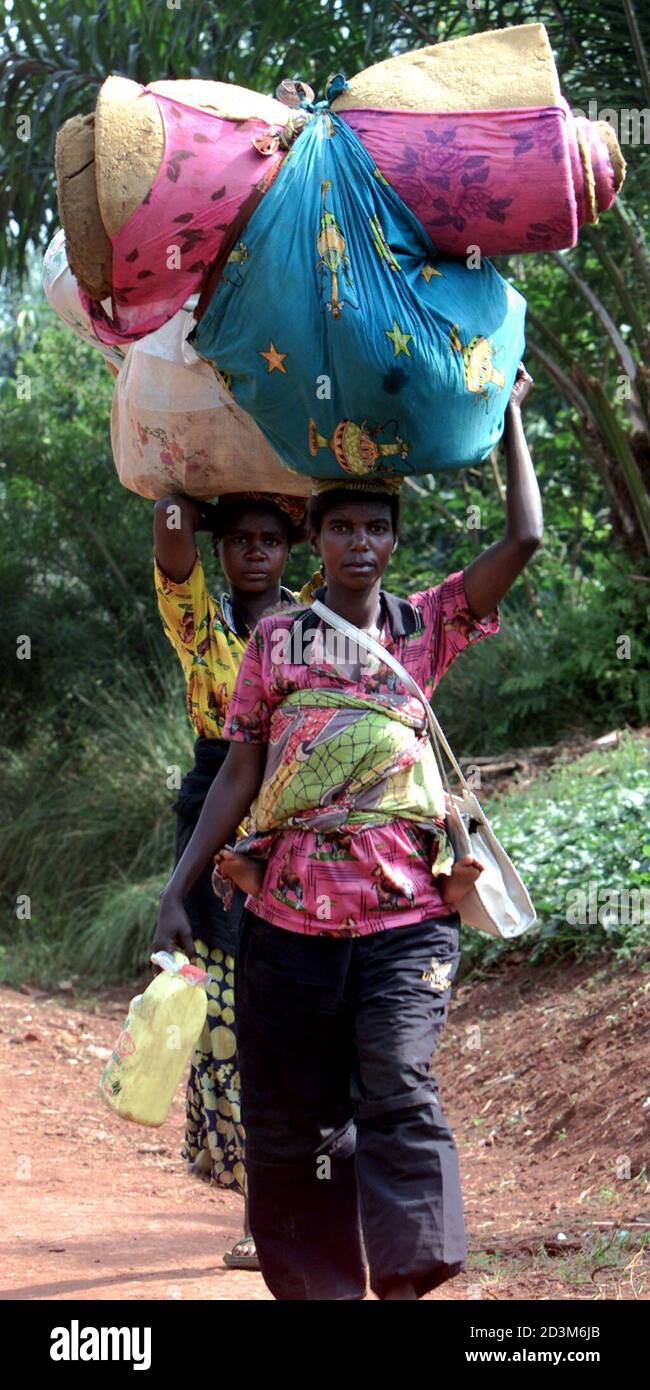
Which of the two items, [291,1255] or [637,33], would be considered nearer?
[291,1255]

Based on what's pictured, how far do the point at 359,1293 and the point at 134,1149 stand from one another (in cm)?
311

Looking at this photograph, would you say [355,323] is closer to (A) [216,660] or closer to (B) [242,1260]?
(A) [216,660]

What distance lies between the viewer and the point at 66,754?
11.0m

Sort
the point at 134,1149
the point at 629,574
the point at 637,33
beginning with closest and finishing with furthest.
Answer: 1. the point at 134,1149
2. the point at 637,33
3. the point at 629,574

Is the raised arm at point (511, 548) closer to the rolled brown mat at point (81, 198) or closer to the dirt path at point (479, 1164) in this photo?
the rolled brown mat at point (81, 198)

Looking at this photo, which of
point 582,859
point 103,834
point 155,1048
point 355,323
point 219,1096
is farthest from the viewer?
point 103,834

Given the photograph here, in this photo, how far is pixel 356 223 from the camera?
287 cm

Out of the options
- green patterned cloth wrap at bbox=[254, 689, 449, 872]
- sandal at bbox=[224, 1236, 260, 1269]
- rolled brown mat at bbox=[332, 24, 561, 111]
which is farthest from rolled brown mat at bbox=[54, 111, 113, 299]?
sandal at bbox=[224, 1236, 260, 1269]

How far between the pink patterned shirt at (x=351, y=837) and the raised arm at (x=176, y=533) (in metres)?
0.73

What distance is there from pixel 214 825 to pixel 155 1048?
43 centimetres

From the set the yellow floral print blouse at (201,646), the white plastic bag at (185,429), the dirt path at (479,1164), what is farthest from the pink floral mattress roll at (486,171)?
the dirt path at (479,1164)

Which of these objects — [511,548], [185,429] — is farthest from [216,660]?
[511,548]

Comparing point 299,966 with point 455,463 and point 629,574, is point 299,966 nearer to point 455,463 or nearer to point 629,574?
point 455,463

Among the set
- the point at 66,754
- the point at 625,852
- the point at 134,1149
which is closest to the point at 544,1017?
the point at 625,852
